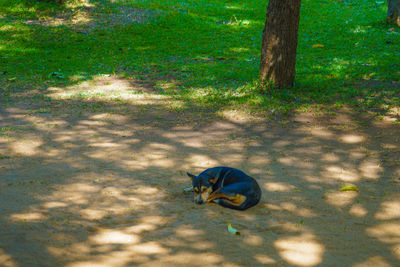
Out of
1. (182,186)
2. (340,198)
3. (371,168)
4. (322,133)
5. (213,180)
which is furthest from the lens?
(322,133)

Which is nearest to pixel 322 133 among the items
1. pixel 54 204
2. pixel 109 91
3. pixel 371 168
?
pixel 371 168

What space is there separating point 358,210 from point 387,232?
1.58 ft

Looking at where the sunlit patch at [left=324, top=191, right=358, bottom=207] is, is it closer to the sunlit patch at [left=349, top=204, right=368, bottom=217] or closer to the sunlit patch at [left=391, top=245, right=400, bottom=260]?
the sunlit patch at [left=349, top=204, right=368, bottom=217]

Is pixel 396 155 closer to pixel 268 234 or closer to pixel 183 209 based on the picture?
pixel 268 234

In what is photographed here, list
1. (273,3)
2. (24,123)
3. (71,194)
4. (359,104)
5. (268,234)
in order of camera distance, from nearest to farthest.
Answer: (268,234) → (71,194) → (24,123) → (359,104) → (273,3)

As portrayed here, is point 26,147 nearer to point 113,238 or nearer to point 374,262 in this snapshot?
point 113,238

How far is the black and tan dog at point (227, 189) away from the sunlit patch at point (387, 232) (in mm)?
1169

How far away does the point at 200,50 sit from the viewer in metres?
12.7

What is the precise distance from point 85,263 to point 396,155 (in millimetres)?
4550

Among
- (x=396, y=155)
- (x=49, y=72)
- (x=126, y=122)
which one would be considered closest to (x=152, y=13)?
(x=49, y=72)

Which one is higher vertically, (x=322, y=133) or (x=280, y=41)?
(x=280, y=41)

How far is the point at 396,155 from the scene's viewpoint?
5699 millimetres

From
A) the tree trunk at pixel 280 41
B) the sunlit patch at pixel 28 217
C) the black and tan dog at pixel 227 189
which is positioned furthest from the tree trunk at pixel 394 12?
the sunlit patch at pixel 28 217

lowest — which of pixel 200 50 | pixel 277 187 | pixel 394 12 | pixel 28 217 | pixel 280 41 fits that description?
pixel 277 187
